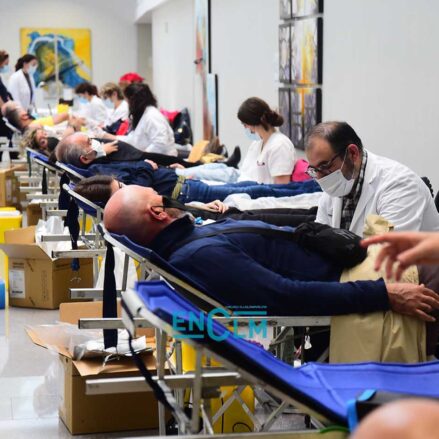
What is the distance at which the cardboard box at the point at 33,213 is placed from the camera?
749cm

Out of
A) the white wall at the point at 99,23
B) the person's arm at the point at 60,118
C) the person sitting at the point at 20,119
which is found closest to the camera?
the person sitting at the point at 20,119

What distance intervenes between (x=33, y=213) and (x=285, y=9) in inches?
108

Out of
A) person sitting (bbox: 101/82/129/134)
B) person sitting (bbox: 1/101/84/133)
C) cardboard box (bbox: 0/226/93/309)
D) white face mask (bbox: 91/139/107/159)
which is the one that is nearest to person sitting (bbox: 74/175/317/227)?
cardboard box (bbox: 0/226/93/309)

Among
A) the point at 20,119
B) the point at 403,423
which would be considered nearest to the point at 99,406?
the point at 403,423

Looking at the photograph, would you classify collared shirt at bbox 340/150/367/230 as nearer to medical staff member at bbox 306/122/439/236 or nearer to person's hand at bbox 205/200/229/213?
medical staff member at bbox 306/122/439/236

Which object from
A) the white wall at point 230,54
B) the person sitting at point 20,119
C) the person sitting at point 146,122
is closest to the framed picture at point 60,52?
the white wall at point 230,54

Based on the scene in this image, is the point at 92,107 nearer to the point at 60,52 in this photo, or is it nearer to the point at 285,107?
the point at 60,52

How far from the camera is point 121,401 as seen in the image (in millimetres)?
3393

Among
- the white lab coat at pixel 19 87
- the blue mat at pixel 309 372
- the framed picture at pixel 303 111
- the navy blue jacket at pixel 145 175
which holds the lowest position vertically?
the blue mat at pixel 309 372

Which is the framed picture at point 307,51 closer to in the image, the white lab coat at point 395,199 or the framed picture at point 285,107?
the framed picture at point 285,107

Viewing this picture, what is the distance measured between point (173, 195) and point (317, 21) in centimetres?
211

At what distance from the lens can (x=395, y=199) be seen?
3.58 meters

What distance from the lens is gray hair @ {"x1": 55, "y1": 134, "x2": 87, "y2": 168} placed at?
5.82m

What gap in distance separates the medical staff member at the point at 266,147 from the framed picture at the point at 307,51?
0.77 meters
